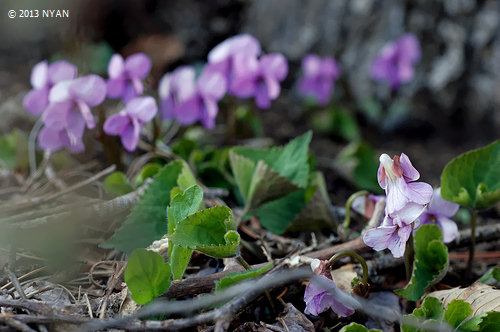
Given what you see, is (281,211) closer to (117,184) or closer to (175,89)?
(117,184)

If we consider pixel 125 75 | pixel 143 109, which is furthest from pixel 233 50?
pixel 143 109

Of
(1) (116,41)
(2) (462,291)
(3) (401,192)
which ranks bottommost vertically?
(2) (462,291)

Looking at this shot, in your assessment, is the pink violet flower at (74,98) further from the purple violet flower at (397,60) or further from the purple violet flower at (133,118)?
the purple violet flower at (397,60)

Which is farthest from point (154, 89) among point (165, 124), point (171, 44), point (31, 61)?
point (31, 61)

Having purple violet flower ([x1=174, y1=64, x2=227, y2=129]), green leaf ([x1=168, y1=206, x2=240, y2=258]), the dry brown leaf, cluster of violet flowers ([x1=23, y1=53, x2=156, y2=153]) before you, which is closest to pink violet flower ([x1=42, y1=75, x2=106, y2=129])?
cluster of violet flowers ([x1=23, y1=53, x2=156, y2=153])

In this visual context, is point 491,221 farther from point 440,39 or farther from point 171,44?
point 171,44

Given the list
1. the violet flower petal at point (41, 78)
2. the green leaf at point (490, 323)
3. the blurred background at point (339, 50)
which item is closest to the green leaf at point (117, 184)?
the violet flower petal at point (41, 78)
